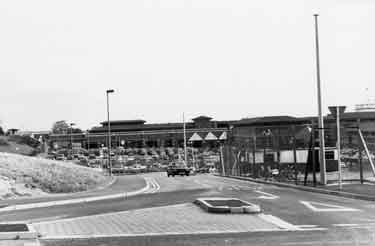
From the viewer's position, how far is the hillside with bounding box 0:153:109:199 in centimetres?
3306

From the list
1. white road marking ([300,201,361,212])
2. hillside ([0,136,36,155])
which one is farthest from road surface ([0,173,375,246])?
hillside ([0,136,36,155])

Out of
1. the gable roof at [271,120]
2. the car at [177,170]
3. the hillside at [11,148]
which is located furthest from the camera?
the gable roof at [271,120]

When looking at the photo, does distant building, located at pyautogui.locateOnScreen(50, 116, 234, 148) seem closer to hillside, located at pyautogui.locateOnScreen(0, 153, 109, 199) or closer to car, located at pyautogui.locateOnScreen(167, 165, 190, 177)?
car, located at pyautogui.locateOnScreen(167, 165, 190, 177)

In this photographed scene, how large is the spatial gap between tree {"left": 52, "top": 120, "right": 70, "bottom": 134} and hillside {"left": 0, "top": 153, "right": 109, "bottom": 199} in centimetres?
10789

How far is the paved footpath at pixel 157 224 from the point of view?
14.6m

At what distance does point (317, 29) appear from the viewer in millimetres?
30297

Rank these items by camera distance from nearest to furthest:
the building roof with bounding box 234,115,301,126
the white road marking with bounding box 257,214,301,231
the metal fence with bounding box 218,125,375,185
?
the white road marking with bounding box 257,214,301,231
the metal fence with bounding box 218,125,375,185
the building roof with bounding box 234,115,301,126

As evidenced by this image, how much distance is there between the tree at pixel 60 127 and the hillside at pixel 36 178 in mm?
107887

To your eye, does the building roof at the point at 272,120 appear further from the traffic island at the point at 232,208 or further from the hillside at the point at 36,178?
the traffic island at the point at 232,208

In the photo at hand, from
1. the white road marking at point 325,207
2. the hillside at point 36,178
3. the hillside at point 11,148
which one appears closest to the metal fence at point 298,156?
the white road marking at point 325,207

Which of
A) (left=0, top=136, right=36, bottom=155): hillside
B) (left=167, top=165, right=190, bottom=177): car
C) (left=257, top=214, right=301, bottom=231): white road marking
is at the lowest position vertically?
(left=167, top=165, right=190, bottom=177): car

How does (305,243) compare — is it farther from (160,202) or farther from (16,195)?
(16,195)

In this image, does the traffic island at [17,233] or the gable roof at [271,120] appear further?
the gable roof at [271,120]

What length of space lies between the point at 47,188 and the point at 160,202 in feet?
47.2
